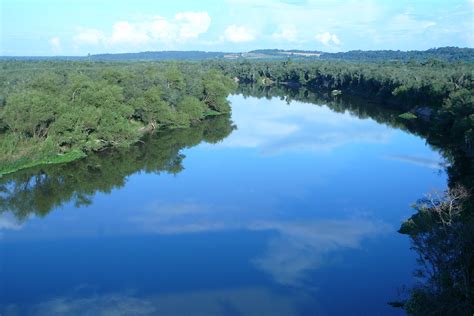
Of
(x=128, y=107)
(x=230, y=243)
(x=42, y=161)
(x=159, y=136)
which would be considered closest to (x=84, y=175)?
(x=42, y=161)

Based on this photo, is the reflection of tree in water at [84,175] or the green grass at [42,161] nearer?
the reflection of tree in water at [84,175]

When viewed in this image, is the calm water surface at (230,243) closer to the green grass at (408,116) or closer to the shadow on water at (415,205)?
the shadow on water at (415,205)

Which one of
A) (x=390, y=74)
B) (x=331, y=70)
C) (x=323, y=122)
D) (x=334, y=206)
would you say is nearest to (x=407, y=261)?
(x=334, y=206)

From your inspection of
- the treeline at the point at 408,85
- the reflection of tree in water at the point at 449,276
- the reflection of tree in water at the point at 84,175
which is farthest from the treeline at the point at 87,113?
the reflection of tree in water at the point at 449,276

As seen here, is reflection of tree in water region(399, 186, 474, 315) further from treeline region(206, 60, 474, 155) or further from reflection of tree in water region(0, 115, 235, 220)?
treeline region(206, 60, 474, 155)

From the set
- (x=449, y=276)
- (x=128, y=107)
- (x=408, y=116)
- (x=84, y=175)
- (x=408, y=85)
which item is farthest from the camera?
(x=408, y=85)

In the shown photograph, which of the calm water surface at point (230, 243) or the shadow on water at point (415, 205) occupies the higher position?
the shadow on water at point (415, 205)

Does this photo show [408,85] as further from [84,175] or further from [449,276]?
[449,276]
